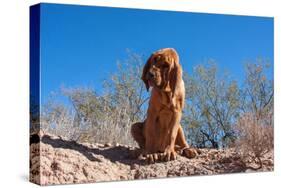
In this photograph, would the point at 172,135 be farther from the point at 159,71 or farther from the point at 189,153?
the point at 159,71

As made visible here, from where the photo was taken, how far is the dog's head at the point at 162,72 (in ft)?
34.7

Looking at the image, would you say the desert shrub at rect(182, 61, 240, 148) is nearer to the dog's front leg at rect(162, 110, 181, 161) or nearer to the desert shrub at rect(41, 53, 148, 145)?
the dog's front leg at rect(162, 110, 181, 161)

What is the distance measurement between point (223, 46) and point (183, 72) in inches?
34.4

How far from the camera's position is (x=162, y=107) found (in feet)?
35.0

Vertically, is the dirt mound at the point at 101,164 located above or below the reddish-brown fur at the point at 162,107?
below

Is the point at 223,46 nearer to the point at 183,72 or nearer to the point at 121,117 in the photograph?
the point at 183,72

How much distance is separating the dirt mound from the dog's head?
0.99 meters

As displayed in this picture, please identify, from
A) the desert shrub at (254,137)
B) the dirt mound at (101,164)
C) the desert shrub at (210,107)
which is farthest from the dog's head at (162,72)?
the desert shrub at (254,137)

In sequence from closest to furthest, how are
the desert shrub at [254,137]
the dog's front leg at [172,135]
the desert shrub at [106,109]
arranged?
the desert shrub at [106,109]
the dog's front leg at [172,135]
the desert shrub at [254,137]

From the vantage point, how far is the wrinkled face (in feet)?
34.7

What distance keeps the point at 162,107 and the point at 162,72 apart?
495 millimetres

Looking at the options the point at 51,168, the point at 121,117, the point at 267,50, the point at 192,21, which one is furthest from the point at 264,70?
the point at 51,168

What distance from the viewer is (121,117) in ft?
35.0

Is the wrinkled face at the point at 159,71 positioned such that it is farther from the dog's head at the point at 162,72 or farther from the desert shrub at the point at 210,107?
the desert shrub at the point at 210,107
